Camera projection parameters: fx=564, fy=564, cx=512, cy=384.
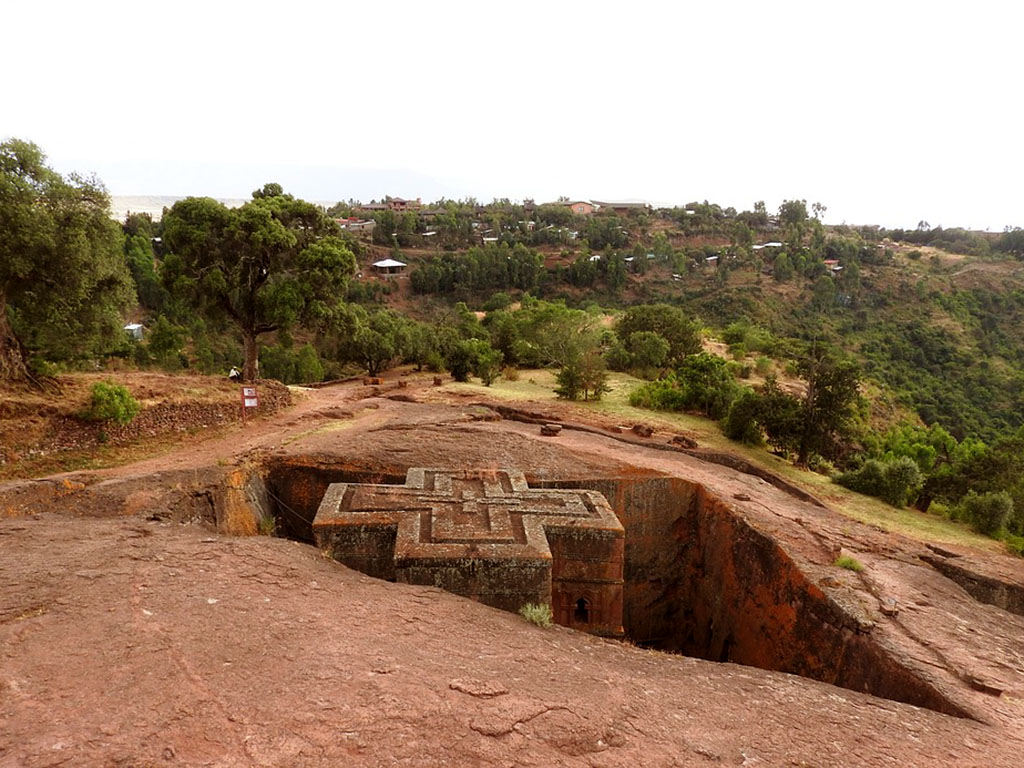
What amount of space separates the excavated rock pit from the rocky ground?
206 mm

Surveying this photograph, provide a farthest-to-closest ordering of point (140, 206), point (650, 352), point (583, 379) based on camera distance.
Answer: point (140, 206) < point (650, 352) < point (583, 379)

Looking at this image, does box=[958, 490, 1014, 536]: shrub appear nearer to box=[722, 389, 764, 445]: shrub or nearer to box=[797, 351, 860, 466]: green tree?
box=[797, 351, 860, 466]: green tree

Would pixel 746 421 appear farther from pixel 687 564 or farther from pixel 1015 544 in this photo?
pixel 687 564

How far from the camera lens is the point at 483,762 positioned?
413 cm

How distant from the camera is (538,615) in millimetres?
7020

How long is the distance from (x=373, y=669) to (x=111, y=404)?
34.2 ft

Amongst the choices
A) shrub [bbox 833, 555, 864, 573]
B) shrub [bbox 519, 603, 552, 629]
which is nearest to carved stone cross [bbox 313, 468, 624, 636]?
shrub [bbox 519, 603, 552, 629]

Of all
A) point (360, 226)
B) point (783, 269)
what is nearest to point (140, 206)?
point (360, 226)

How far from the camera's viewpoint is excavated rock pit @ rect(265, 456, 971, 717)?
897cm

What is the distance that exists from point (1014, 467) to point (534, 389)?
49.7 feet

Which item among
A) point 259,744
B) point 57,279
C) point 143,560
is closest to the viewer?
point 259,744

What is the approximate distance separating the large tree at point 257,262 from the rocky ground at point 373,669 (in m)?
8.37

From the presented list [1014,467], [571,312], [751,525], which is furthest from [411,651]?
[571,312]

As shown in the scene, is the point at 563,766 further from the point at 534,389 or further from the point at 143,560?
the point at 534,389
